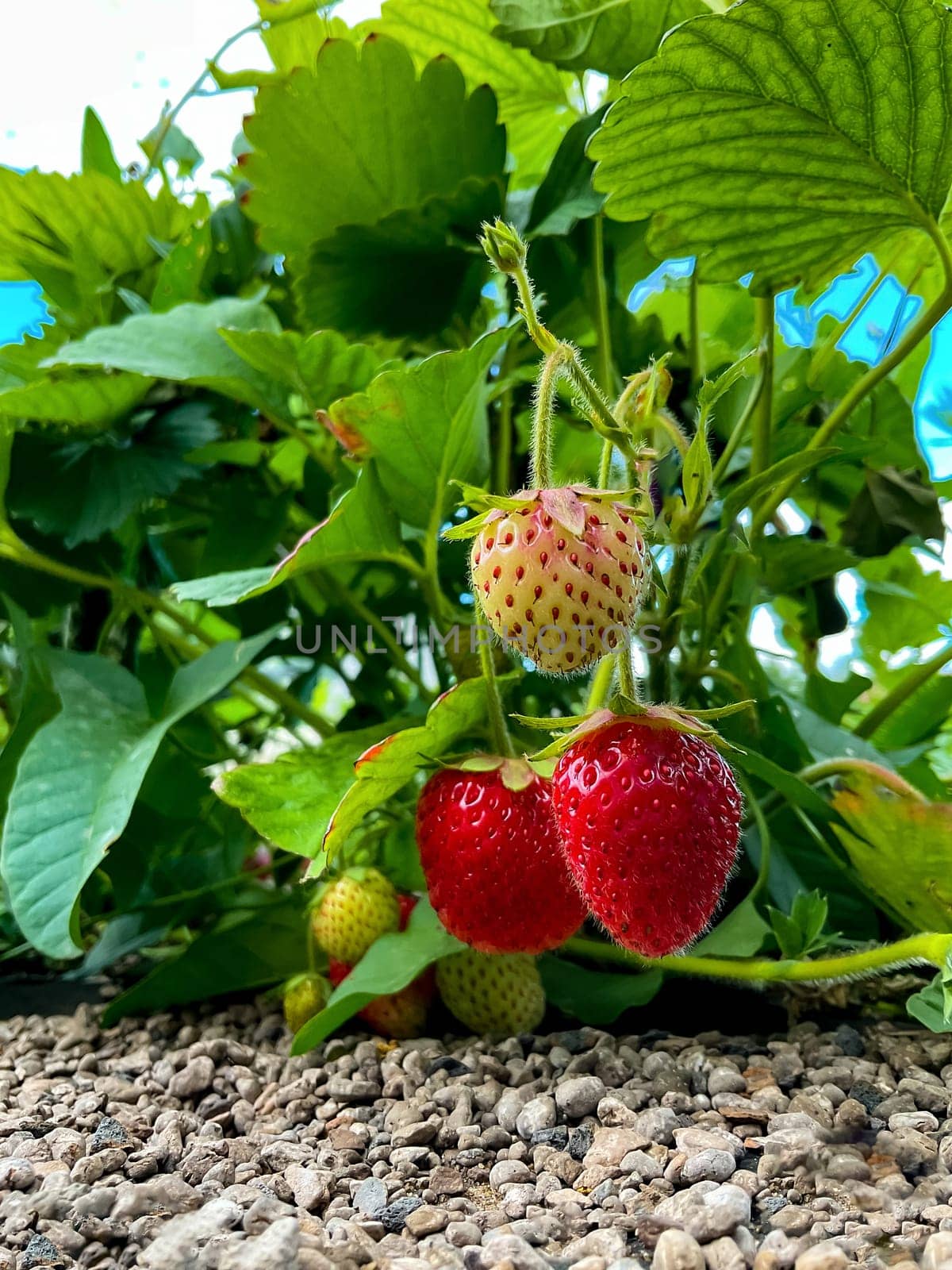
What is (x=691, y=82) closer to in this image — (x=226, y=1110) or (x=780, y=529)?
(x=780, y=529)

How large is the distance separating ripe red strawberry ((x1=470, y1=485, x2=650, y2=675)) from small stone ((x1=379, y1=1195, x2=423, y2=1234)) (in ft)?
0.66

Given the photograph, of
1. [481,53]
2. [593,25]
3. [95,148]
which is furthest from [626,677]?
[95,148]

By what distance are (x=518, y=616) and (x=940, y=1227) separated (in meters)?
0.24

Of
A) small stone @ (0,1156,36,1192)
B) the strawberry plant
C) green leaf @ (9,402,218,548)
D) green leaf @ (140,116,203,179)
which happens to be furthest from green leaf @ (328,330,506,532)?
green leaf @ (140,116,203,179)

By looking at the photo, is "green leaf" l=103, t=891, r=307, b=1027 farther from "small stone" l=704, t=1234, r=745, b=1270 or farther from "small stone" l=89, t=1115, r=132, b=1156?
"small stone" l=704, t=1234, r=745, b=1270

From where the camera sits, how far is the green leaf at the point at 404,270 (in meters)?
0.57

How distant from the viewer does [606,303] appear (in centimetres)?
64

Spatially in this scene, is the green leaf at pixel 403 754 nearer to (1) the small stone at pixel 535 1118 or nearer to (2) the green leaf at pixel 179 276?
(1) the small stone at pixel 535 1118

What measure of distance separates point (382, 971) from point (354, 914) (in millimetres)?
58

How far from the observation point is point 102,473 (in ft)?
2.20

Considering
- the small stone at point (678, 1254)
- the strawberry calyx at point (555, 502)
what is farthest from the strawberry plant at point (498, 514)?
the small stone at point (678, 1254)

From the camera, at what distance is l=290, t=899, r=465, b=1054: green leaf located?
0.49 metres

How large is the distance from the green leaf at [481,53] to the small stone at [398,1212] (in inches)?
22.8

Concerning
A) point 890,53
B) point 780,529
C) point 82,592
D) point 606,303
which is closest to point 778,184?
point 890,53
